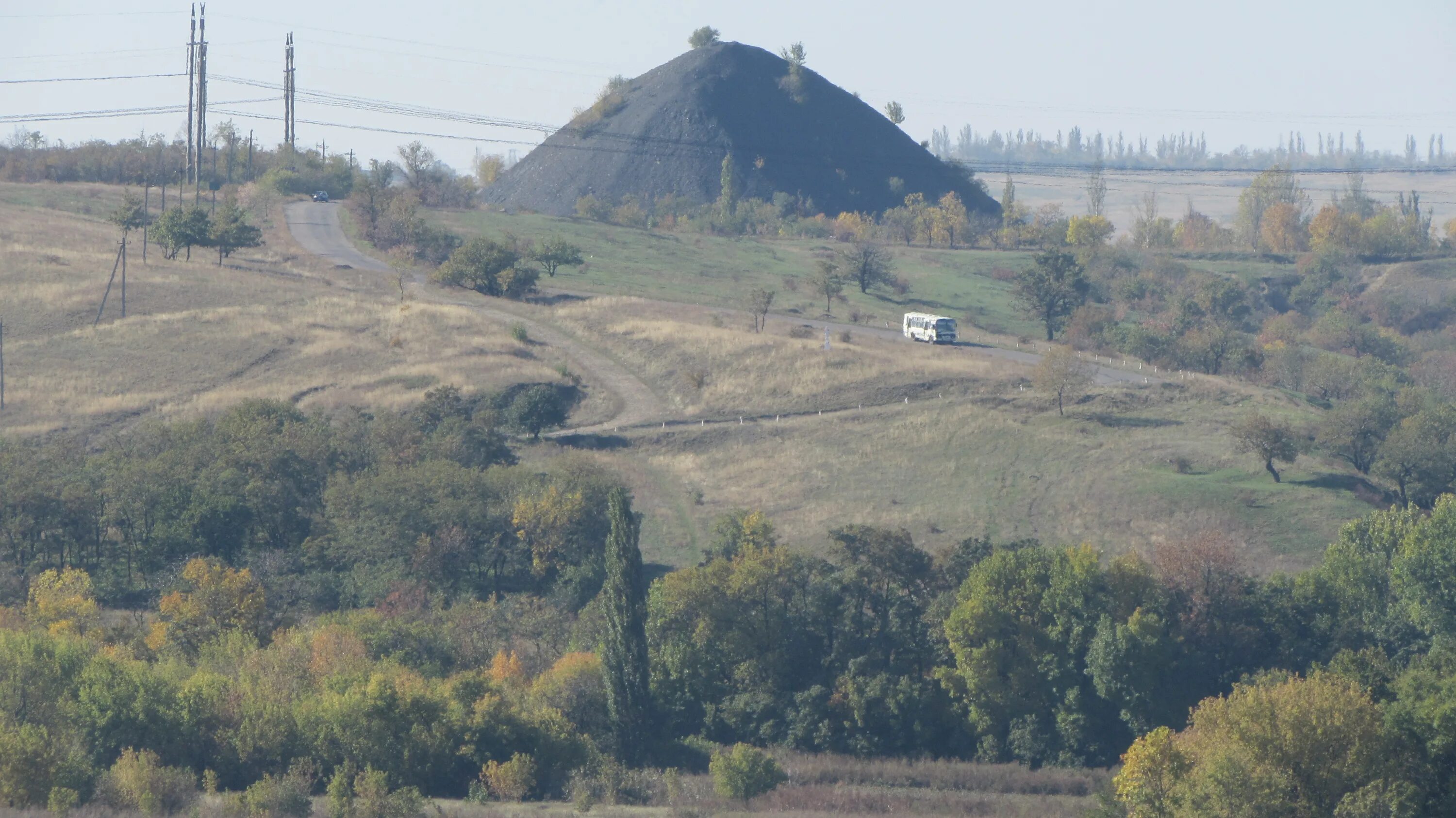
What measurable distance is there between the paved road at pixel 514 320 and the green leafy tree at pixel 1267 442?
2238 centimetres

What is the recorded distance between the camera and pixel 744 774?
29250mm

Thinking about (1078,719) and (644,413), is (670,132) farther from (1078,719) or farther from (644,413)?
(1078,719)

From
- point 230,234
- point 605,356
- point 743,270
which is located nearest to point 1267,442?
point 605,356

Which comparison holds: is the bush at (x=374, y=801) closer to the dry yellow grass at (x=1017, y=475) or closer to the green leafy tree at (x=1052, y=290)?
the dry yellow grass at (x=1017, y=475)

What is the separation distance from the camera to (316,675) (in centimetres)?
3159

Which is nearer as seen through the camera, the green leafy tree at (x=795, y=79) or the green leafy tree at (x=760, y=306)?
the green leafy tree at (x=760, y=306)

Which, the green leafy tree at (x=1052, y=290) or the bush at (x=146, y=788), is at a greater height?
the green leafy tree at (x=1052, y=290)

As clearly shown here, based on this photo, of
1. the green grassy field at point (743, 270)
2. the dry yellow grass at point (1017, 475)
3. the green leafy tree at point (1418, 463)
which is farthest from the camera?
the green grassy field at point (743, 270)

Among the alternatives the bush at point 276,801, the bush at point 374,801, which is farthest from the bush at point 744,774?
the bush at point 276,801

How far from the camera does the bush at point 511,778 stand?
28516 mm

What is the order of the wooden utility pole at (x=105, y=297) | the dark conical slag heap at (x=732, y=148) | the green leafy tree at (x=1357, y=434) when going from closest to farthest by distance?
the green leafy tree at (x=1357, y=434) → the wooden utility pole at (x=105, y=297) → the dark conical slag heap at (x=732, y=148)

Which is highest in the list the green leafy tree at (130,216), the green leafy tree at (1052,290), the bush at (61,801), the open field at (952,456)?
the green leafy tree at (130,216)

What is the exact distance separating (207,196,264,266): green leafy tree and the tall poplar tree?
49587 millimetres

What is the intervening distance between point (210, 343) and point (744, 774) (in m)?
41.3
